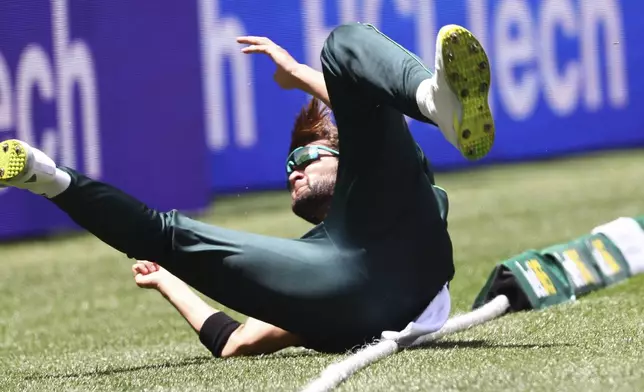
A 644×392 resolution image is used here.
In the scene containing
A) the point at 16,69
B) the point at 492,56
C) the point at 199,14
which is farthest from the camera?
the point at 492,56

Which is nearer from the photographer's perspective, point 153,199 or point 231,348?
point 231,348

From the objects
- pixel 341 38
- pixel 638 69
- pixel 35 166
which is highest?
pixel 341 38

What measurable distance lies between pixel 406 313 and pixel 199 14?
4.54m

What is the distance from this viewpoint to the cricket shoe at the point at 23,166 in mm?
3145

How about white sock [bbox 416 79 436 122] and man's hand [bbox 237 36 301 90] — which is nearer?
white sock [bbox 416 79 436 122]

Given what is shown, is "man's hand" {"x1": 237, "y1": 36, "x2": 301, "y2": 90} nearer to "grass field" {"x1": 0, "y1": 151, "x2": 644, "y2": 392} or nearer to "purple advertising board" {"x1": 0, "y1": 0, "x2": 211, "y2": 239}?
"grass field" {"x1": 0, "y1": 151, "x2": 644, "y2": 392}

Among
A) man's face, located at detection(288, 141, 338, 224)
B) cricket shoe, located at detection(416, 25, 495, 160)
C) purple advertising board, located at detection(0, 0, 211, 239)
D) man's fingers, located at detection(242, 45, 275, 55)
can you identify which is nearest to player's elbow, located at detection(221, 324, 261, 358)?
man's face, located at detection(288, 141, 338, 224)

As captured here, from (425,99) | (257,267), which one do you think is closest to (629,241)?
(257,267)

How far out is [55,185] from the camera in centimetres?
324

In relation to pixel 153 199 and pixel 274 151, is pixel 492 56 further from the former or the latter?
pixel 153 199

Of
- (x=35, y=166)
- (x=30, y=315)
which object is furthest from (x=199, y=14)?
(x=35, y=166)

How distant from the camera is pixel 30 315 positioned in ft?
18.9

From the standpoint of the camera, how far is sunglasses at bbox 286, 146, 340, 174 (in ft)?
12.3

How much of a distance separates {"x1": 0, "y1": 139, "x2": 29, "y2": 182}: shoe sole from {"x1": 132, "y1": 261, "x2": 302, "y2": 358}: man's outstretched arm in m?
0.91
